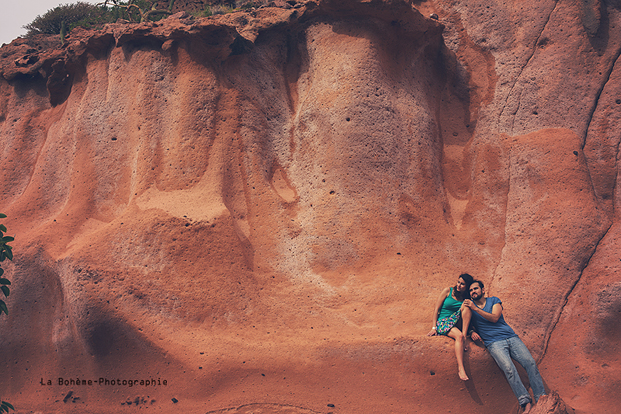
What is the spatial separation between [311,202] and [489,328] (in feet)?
8.80

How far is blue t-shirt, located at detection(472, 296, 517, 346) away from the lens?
15.3 ft

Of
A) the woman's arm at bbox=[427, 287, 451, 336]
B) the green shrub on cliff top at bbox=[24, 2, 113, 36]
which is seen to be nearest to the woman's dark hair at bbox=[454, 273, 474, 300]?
the woman's arm at bbox=[427, 287, 451, 336]

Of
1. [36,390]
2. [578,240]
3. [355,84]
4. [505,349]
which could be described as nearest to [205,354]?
[36,390]

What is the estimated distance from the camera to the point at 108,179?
6504 millimetres

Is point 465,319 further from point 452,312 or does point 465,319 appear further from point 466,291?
point 466,291

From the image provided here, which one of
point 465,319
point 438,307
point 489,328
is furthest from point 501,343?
point 438,307

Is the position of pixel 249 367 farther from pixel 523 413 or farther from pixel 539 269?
pixel 539 269

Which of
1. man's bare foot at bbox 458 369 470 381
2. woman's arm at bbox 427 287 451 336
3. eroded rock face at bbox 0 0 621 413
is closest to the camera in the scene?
man's bare foot at bbox 458 369 470 381

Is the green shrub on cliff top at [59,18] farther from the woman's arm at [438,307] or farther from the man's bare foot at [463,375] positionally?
the man's bare foot at [463,375]

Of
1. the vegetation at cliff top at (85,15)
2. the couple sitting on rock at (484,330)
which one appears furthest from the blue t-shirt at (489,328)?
the vegetation at cliff top at (85,15)

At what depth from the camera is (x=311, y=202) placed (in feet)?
20.3

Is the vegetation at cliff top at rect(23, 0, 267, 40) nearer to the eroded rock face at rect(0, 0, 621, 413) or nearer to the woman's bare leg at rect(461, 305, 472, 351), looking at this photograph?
the eroded rock face at rect(0, 0, 621, 413)

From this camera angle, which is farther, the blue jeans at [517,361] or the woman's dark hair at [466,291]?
the woman's dark hair at [466,291]

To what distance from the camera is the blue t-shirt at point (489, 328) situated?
4660mm
